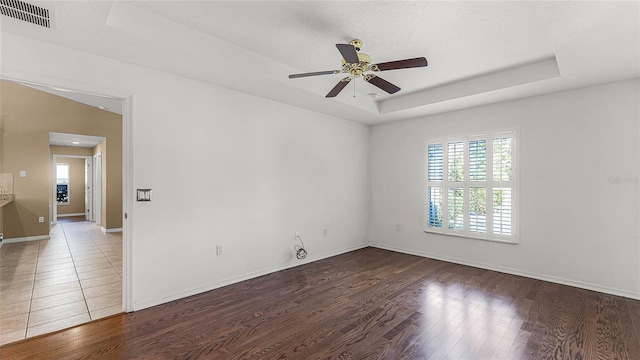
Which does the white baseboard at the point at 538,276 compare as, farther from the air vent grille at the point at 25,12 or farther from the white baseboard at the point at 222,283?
the air vent grille at the point at 25,12

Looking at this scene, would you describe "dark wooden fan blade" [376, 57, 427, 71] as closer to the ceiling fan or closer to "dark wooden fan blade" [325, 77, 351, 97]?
the ceiling fan

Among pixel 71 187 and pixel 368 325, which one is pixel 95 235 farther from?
pixel 368 325

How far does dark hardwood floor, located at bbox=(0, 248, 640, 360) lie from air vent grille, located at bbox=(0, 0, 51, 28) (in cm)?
252

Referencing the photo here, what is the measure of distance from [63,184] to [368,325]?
12744mm

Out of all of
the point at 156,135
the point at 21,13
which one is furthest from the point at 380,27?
the point at 21,13

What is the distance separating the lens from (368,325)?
2717 millimetres

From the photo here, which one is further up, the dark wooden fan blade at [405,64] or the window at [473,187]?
the dark wooden fan blade at [405,64]

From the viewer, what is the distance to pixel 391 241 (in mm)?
5695

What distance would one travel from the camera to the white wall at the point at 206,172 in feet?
9.58

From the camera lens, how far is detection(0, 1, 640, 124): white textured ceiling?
2.28 m

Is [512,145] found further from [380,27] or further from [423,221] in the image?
[380,27]

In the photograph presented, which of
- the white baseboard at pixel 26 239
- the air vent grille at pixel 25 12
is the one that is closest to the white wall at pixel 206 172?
the air vent grille at pixel 25 12

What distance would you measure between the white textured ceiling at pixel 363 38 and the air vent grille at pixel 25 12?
9 cm

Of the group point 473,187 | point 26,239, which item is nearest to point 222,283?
point 473,187
